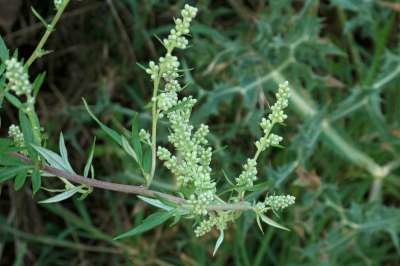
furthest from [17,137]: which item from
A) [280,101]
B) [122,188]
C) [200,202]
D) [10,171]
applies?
[280,101]

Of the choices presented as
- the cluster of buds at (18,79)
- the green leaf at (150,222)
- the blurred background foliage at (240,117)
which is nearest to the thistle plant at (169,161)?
the green leaf at (150,222)

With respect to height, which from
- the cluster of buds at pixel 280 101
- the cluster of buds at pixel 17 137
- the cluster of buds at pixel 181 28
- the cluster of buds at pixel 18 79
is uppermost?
the cluster of buds at pixel 181 28

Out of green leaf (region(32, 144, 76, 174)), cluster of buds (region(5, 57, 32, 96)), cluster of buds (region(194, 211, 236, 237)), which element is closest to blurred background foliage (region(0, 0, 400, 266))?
cluster of buds (region(194, 211, 236, 237))

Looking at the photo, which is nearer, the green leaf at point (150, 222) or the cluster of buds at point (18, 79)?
the cluster of buds at point (18, 79)

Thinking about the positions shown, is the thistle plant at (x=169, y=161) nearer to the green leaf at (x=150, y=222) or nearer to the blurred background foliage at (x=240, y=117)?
the green leaf at (x=150, y=222)

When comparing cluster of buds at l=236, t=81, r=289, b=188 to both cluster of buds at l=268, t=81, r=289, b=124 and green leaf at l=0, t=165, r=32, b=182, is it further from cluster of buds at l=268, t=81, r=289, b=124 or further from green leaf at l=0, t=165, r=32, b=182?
green leaf at l=0, t=165, r=32, b=182

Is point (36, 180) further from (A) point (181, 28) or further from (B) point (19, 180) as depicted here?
(A) point (181, 28)
